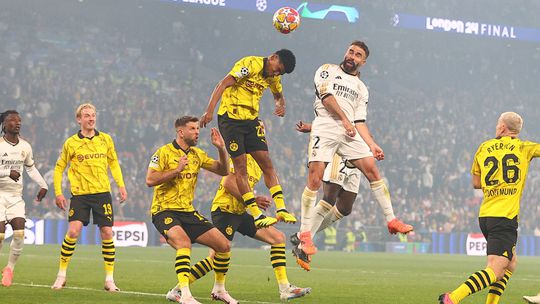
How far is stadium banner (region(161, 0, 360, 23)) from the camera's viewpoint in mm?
37188

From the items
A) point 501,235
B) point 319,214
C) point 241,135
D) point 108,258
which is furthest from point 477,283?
point 108,258

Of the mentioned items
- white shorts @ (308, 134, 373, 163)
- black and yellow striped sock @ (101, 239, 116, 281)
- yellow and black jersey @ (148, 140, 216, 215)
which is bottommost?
black and yellow striped sock @ (101, 239, 116, 281)

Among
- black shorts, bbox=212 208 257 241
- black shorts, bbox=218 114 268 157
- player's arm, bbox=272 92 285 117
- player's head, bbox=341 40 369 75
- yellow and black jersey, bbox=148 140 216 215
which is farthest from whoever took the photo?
player's arm, bbox=272 92 285 117

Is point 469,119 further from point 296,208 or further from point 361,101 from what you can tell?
point 361,101

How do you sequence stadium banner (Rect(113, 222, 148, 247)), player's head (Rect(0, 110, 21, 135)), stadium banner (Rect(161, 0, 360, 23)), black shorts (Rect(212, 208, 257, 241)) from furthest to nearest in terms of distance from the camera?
stadium banner (Rect(161, 0, 360, 23))
stadium banner (Rect(113, 222, 148, 247))
player's head (Rect(0, 110, 21, 135))
black shorts (Rect(212, 208, 257, 241))

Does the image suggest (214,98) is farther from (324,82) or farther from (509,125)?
(509,125)

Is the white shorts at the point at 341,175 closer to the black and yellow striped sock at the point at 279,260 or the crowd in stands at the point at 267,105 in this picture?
the black and yellow striped sock at the point at 279,260

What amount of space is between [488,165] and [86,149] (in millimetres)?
5362

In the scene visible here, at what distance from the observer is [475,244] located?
37.2 meters

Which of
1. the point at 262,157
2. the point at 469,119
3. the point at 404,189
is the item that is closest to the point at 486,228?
the point at 262,157

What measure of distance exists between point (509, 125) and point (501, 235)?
107 centimetres

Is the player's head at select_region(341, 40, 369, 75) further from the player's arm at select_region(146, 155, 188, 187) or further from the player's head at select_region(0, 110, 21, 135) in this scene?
the player's head at select_region(0, 110, 21, 135)

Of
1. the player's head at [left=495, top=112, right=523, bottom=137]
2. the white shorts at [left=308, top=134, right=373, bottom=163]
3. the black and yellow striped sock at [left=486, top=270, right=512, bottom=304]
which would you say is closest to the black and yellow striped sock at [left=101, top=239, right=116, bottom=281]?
the white shorts at [left=308, top=134, right=373, bottom=163]

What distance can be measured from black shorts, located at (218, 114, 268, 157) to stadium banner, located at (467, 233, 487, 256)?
26974mm
